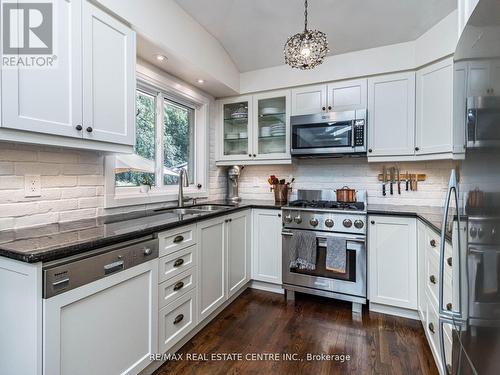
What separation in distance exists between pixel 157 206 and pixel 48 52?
1425 millimetres

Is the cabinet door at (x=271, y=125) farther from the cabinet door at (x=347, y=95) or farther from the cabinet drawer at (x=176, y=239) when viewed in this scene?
the cabinet drawer at (x=176, y=239)

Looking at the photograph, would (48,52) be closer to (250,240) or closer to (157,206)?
(157,206)

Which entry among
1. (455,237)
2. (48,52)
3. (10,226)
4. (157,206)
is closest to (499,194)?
(455,237)

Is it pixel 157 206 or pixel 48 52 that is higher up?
pixel 48 52

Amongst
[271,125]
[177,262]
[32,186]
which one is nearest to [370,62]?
[271,125]

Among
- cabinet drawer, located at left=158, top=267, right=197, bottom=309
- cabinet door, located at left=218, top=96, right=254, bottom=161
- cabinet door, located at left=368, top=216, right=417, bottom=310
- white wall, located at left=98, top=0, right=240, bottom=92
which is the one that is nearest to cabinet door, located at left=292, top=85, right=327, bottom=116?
cabinet door, located at left=218, top=96, right=254, bottom=161

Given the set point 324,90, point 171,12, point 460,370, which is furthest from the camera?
point 324,90

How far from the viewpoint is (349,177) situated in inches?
118

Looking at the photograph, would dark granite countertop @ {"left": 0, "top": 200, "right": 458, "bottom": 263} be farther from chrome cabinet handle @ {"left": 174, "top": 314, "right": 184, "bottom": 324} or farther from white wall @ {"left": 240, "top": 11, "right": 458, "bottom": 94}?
white wall @ {"left": 240, "top": 11, "right": 458, "bottom": 94}

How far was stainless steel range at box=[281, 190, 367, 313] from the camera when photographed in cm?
239

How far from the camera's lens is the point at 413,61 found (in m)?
2.46

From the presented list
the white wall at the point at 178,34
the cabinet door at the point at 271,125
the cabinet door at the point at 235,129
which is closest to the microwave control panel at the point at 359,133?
the cabinet door at the point at 271,125

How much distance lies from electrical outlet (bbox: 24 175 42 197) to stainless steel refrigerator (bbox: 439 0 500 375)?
2.01 meters

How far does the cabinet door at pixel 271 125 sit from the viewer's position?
9.89 feet
